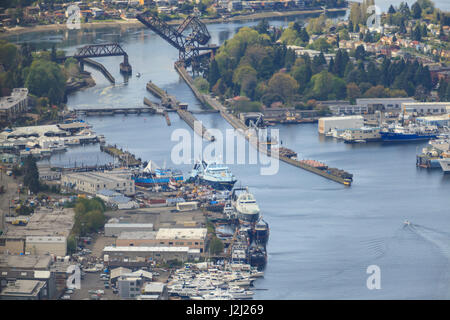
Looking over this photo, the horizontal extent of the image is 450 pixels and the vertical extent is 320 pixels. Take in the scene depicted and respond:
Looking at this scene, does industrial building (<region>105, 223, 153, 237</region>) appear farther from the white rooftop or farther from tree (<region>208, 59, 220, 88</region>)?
tree (<region>208, 59, 220, 88</region>)

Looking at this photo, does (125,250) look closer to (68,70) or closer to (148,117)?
(148,117)

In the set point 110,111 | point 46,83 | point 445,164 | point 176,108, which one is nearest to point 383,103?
point 176,108

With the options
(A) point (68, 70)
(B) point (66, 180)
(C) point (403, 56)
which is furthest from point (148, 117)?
(C) point (403, 56)

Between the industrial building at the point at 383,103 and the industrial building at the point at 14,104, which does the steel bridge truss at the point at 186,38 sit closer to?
the industrial building at the point at 383,103

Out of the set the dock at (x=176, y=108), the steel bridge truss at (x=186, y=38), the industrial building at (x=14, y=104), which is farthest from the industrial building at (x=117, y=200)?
the steel bridge truss at (x=186, y=38)

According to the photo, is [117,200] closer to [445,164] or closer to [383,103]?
[445,164]

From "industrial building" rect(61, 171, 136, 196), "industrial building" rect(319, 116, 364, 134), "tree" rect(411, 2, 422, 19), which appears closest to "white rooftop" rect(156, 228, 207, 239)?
"industrial building" rect(61, 171, 136, 196)
